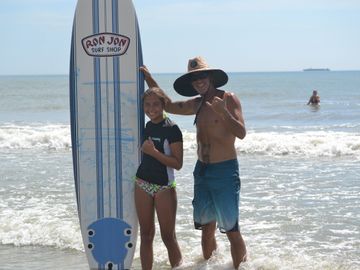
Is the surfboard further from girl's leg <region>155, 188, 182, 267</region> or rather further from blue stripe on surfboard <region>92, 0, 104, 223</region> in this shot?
girl's leg <region>155, 188, 182, 267</region>

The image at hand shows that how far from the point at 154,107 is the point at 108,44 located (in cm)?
78

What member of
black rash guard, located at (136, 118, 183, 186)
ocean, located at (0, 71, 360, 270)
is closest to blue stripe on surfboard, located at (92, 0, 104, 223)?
black rash guard, located at (136, 118, 183, 186)

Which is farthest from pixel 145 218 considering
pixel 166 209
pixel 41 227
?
pixel 41 227

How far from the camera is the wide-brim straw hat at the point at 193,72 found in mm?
4078

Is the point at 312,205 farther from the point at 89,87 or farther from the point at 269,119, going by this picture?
the point at 269,119

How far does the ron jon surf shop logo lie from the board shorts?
1024mm

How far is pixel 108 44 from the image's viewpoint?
14.8ft

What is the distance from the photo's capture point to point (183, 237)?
574 centimetres

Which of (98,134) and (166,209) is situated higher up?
(98,134)

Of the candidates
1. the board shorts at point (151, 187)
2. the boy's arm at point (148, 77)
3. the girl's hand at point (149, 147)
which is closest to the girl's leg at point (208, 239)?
the board shorts at point (151, 187)

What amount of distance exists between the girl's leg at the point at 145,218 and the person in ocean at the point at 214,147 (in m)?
0.37

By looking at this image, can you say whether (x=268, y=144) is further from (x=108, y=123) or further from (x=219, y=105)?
(x=219, y=105)

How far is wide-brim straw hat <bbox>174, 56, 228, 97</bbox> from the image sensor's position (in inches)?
161

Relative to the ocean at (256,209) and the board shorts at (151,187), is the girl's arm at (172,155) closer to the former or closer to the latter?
the board shorts at (151,187)
